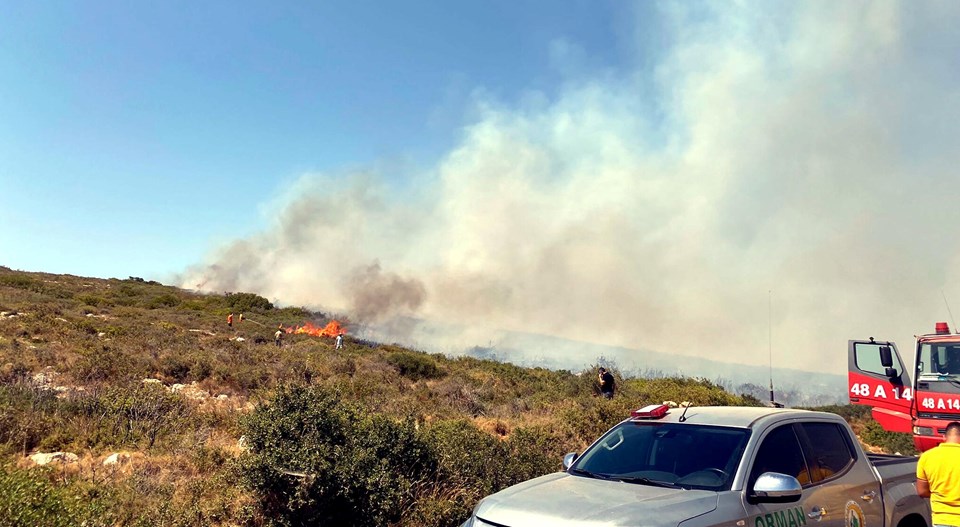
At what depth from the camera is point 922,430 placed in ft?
32.5

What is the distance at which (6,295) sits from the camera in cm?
2916

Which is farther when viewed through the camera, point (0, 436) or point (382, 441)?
point (0, 436)

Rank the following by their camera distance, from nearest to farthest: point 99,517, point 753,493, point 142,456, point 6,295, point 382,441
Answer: point 753,493 → point 99,517 → point 382,441 → point 142,456 → point 6,295

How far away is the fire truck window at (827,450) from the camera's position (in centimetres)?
463

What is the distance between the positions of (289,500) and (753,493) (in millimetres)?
4286

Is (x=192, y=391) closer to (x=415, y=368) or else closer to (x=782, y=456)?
(x=415, y=368)

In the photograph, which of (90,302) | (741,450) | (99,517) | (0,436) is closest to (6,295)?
(90,302)

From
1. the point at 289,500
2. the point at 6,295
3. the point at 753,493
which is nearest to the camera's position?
the point at 753,493

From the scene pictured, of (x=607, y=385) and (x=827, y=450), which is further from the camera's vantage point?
(x=607, y=385)

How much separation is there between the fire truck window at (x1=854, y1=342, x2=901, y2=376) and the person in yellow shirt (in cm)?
672

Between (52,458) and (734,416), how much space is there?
7.75 meters

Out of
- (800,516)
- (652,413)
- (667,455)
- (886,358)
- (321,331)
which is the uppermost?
(321,331)

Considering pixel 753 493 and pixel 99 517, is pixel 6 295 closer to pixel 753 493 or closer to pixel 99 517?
pixel 99 517

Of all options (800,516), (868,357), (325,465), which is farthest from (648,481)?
(868,357)
